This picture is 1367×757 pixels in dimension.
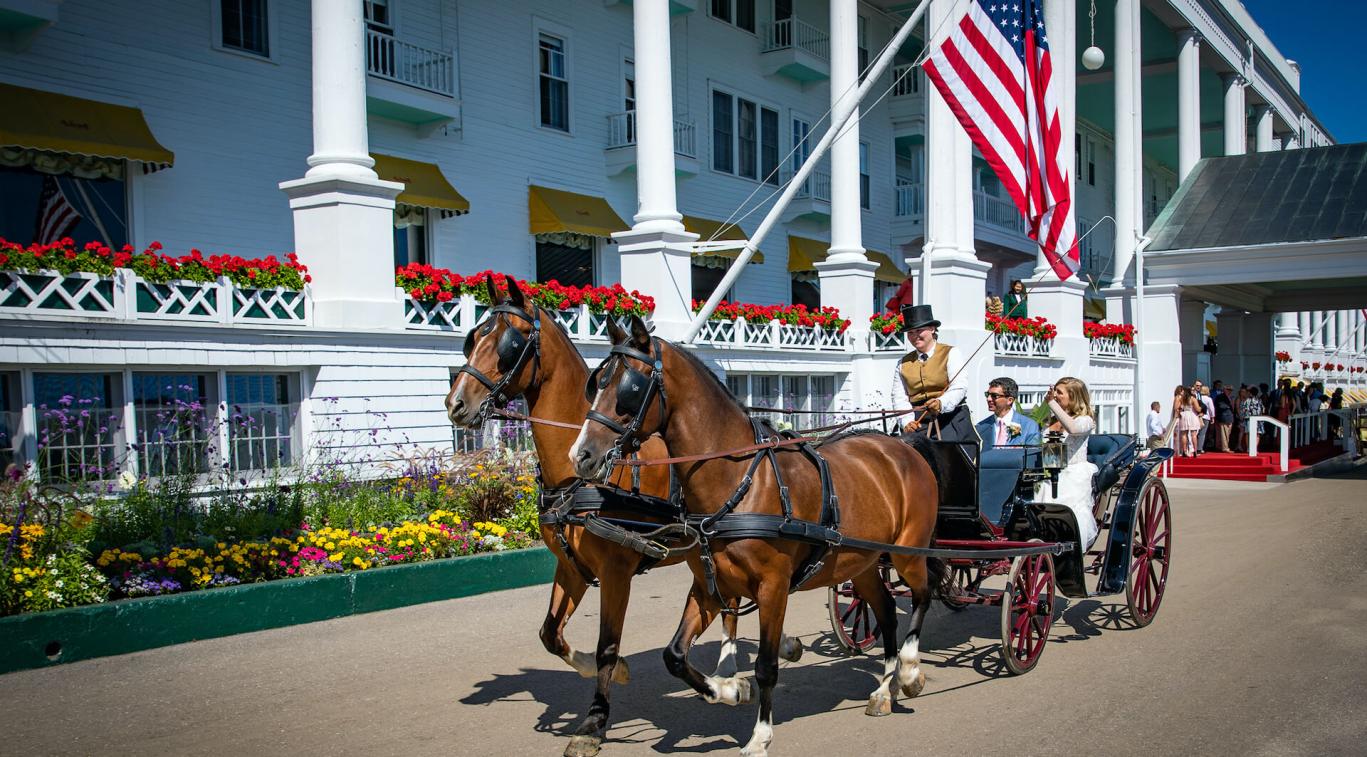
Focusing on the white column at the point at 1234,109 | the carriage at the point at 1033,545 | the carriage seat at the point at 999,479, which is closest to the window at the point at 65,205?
the carriage at the point at 1033,545

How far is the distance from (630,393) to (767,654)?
1608 millimetres

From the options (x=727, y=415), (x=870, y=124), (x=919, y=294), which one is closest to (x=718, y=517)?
(x=727, y=415)

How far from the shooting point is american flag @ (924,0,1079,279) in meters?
13.4

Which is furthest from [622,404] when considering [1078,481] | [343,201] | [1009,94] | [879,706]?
[1009,94]

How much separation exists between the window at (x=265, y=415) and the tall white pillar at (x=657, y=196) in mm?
6704

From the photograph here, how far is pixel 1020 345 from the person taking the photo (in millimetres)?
25641

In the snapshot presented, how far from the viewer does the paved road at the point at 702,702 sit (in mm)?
6180

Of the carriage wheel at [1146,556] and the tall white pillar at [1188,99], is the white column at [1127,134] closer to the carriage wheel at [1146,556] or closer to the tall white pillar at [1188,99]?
the tall white pillar at [1188,99]

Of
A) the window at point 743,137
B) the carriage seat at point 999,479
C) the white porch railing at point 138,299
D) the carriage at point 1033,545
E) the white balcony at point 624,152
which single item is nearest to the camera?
the carriage at point 1033,545

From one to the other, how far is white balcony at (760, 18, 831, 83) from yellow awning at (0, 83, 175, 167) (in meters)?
16.1

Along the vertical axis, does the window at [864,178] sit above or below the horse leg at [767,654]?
above

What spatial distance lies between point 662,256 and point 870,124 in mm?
14886

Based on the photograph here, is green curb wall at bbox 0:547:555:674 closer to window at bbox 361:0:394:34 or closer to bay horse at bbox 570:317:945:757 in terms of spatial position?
bay horse at bbox 570:317:945:757

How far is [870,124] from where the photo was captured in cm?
3116
